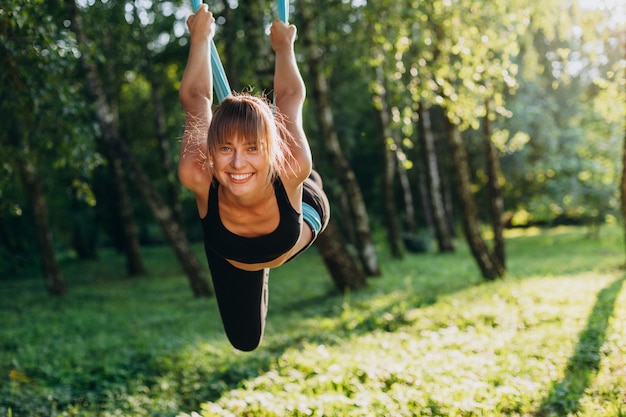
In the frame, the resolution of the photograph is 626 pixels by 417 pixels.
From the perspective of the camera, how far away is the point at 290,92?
3.47 meters

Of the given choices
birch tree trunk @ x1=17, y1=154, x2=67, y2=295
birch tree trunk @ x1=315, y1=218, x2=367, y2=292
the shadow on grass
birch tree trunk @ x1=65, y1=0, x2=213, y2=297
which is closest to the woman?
the shadow on grass

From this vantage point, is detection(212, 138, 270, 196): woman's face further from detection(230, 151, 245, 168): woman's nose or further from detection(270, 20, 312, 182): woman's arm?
detection(270, 20, 312, 182): woman's arm

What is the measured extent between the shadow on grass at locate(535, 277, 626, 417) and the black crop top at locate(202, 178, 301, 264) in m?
2.15

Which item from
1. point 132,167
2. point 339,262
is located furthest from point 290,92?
point 132,167

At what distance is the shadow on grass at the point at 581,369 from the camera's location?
4.08m

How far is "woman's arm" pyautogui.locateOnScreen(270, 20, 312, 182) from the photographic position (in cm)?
321

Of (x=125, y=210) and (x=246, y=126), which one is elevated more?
(x=246, y=126)

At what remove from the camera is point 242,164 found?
3014 millimetres

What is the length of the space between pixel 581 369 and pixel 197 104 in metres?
3.61

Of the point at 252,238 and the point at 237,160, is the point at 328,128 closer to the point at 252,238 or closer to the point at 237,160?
the point at 252,238

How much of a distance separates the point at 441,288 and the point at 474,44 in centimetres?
421

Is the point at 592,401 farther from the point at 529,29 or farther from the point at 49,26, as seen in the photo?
the point at 529,29

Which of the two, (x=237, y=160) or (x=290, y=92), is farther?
(x=290, y=92)

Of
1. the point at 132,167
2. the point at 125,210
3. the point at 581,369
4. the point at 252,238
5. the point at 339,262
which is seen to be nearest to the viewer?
the point at 252,238
